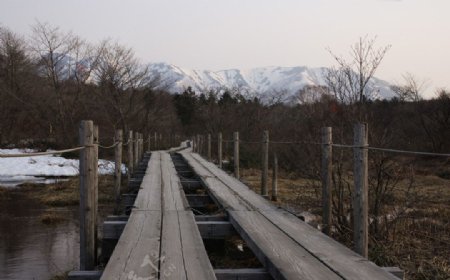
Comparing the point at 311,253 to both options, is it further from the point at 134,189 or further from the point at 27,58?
the point at 27,58

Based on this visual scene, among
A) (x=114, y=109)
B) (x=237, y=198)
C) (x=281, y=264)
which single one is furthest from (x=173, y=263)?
(x=114, y=109)

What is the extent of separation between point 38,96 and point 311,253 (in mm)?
36983

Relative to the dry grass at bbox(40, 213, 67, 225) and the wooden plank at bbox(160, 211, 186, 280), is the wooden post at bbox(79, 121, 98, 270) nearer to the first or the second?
the wooden plank at bbox(160, 211, 186, 280)

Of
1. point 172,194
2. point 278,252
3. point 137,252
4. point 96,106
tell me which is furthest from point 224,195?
point 96,106

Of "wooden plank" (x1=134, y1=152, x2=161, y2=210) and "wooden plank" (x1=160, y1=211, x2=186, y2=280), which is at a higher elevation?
"wooden plank" (x1=134, y1=152, x2=161, y2=210)

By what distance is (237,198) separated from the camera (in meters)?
6.88

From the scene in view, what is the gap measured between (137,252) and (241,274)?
794mm

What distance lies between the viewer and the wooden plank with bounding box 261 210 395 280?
11.4 feet

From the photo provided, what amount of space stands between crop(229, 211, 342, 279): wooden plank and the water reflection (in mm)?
3515

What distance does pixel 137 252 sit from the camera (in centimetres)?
388

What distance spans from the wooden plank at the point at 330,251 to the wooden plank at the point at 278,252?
0.20 feet

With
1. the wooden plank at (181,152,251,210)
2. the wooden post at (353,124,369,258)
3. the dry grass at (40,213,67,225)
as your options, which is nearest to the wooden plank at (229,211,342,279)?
the wooden post at (353,124,369,258)

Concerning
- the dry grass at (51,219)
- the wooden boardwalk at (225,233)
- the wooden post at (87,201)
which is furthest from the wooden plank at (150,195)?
the dry grass at (51,219)

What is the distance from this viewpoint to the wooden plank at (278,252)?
3.47 m
